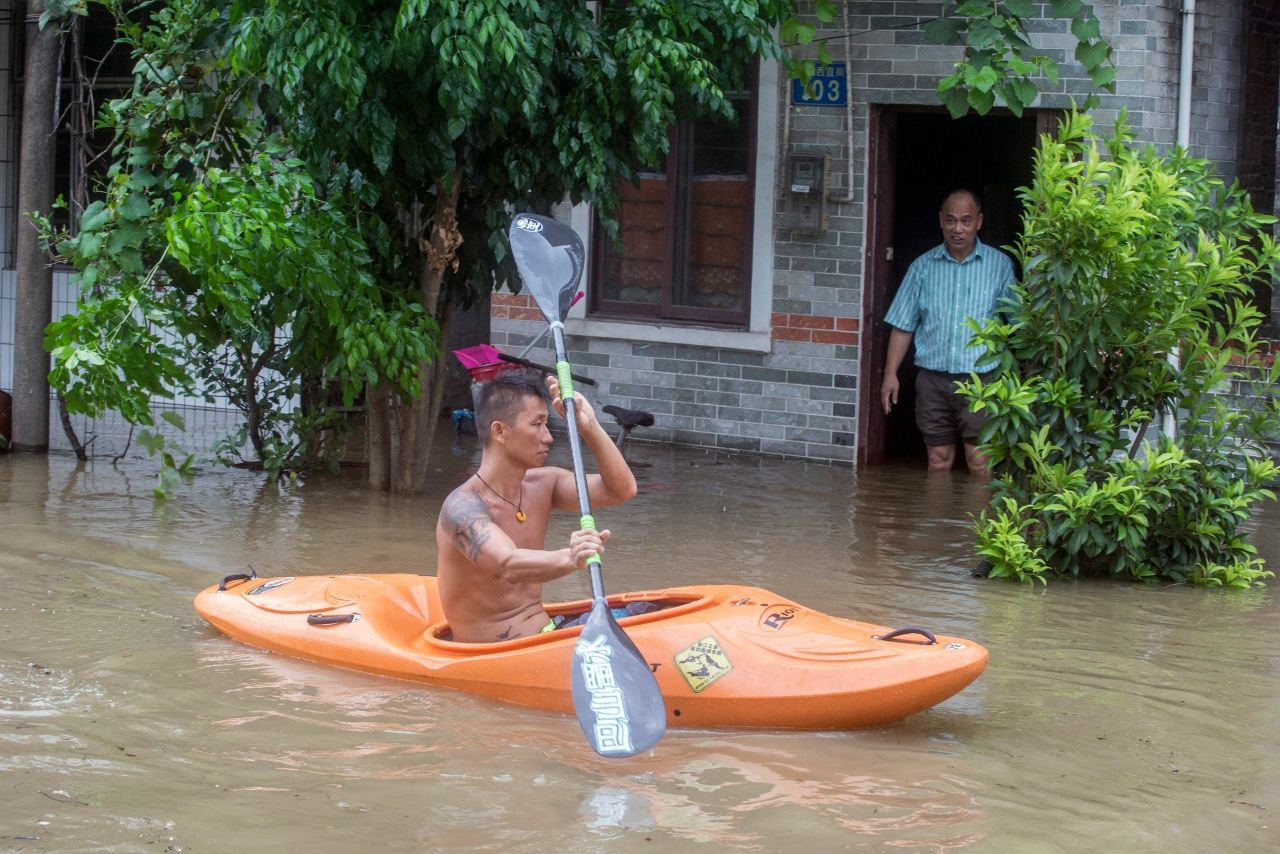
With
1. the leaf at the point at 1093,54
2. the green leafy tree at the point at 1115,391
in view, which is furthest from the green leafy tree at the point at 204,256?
the leaf at the point at 1093,54

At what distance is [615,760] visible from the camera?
4992 mm

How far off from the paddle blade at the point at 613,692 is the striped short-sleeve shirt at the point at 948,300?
4829 millimetres

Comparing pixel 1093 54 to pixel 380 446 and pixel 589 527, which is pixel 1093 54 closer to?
pixel 589 527

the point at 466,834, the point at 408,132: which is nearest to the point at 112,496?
the point at 408,132

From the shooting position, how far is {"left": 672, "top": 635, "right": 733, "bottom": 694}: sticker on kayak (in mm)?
5254

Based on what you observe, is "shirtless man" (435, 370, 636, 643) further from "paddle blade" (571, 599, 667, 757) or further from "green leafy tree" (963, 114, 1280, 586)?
"green leafy tree" (963, 114, 1280, 586)

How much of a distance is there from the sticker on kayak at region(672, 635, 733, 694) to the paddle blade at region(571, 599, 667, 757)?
0.14 metres

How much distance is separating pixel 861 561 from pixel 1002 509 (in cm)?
72

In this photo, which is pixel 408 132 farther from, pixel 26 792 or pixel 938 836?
pixel 938 836

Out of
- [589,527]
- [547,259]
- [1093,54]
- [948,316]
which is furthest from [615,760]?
[948,316]

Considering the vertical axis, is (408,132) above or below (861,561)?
above

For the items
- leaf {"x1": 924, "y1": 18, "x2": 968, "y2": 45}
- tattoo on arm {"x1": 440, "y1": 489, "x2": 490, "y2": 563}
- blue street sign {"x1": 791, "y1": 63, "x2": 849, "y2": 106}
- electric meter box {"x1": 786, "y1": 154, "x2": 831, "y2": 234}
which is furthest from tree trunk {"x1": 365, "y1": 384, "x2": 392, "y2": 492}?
tattoo on arm {"x1": 440, "y1": 489, "x2": 490, "y2": 563}

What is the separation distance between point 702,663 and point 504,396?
1.10 m

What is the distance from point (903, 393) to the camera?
451 inches
